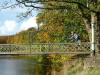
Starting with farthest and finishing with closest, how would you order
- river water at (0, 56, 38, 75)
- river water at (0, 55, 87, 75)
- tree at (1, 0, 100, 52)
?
river water at (0, 56, 38, 75), river water at (0, 55, 87, 75), tree at (1, 0, 100, 52)

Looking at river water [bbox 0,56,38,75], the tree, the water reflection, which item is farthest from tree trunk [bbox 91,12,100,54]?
the water reflection

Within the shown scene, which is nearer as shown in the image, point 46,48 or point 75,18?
point 46,48

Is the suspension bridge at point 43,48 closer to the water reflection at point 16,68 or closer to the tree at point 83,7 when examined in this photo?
the tree at point 83,7

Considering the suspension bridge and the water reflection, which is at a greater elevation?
the suspension bridge

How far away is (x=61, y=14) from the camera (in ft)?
72.7

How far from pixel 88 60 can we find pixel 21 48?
517 cm

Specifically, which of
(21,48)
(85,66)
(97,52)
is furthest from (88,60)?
(21,48)

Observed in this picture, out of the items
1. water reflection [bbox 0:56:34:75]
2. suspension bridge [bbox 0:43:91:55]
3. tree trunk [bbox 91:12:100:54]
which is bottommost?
water reflection [bbox 0:56:34:75]

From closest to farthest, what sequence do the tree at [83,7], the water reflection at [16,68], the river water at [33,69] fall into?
the tree at [83,7] → the river water at [33,69] → the water reflection at [16,68]

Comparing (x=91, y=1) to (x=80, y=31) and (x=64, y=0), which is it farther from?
(x=80, y=31)

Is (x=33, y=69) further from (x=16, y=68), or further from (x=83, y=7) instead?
(x=83, y=7)

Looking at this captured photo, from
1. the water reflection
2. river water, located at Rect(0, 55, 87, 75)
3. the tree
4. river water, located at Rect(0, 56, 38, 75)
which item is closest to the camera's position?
the tree

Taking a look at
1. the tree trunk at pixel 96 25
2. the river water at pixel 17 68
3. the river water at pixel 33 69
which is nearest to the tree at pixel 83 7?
the tree trunk at pixel 96 25

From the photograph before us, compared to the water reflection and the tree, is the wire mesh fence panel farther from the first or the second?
the water reflection
